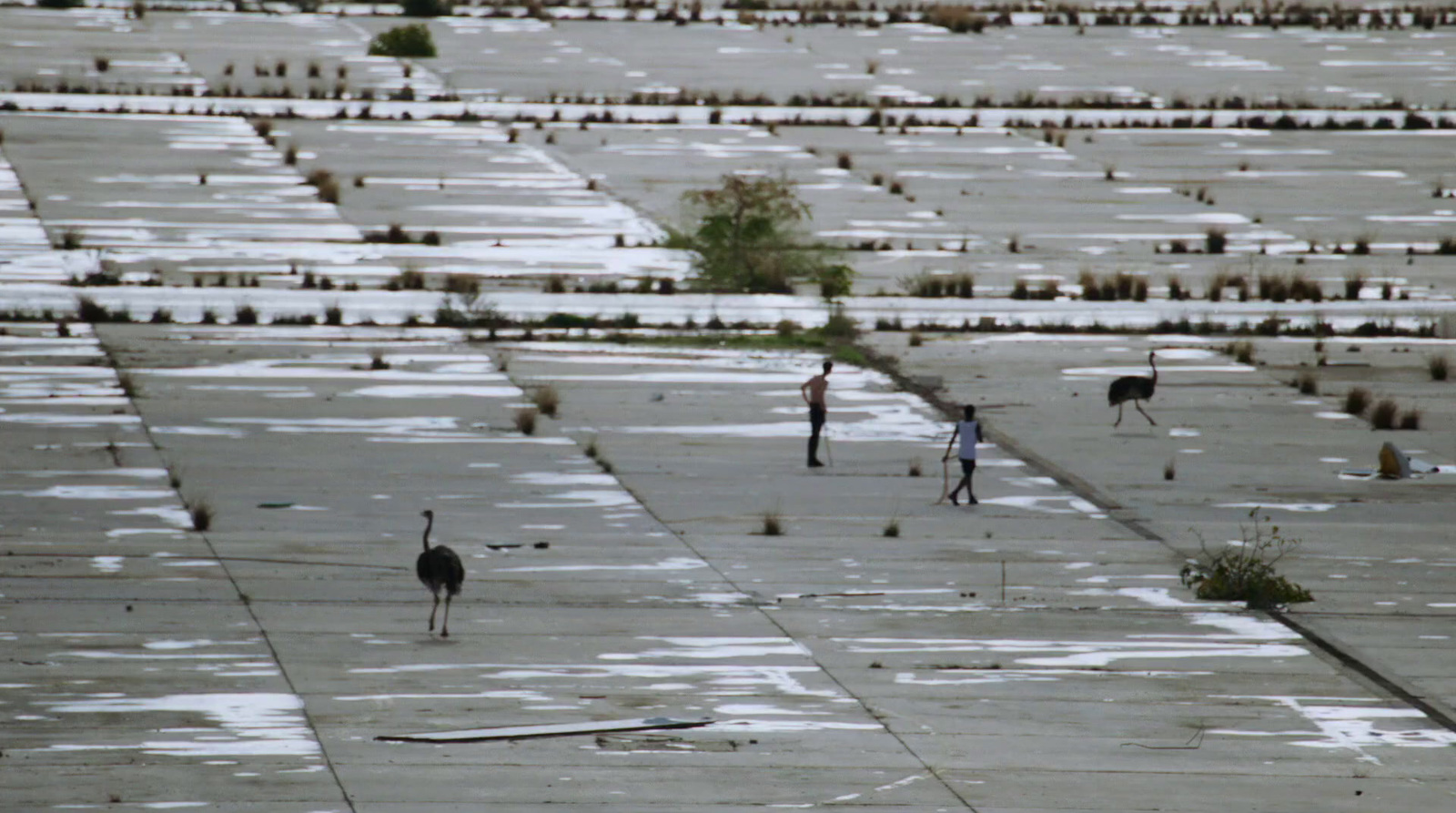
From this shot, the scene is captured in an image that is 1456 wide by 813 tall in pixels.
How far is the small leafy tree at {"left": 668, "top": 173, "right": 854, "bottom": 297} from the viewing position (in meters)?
37.4

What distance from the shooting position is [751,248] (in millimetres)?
37969

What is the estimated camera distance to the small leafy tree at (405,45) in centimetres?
6656

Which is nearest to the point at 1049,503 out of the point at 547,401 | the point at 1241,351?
the point at 547,401

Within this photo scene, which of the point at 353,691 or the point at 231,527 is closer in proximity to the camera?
the point at 353,691

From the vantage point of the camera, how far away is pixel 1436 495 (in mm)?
22594

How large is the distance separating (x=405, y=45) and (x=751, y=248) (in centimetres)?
3103

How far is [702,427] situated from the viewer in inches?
985

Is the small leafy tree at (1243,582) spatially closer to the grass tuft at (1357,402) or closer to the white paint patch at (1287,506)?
the white paint patch at (1287,506)

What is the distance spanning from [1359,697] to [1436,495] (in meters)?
8.29

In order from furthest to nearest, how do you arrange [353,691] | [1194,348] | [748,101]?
[748,101] → [1194,348] → [353,691]

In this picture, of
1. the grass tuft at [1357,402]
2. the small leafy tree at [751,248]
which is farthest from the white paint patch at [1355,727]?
the small leafy tree at [751,248]

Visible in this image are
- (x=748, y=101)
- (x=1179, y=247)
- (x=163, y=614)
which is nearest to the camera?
→ (x=163, y=614)

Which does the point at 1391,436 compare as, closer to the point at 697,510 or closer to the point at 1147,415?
the point at 1147,415

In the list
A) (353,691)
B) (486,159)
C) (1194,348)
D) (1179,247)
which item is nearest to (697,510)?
(353,691)
